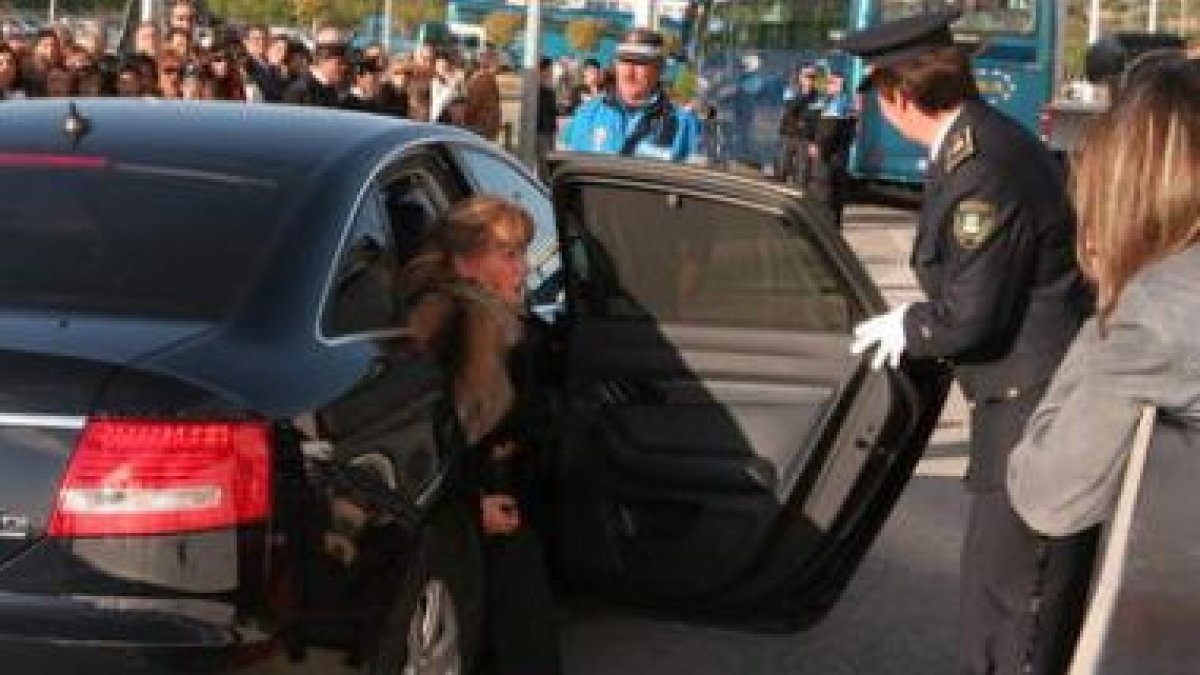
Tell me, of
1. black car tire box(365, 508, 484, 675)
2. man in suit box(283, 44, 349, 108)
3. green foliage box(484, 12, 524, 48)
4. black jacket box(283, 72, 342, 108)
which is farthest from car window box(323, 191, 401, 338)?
green foliage box(484, 12, 524, 48)

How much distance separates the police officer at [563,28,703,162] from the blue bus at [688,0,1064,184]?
36.9 ft

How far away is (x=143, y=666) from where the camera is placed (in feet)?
9.56

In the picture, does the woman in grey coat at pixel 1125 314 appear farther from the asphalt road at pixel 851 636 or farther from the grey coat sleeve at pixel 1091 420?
the asphalt road at pixel 851 636

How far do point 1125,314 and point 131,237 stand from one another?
6.56ft

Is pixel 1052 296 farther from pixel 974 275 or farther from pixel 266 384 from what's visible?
pixel 266 384

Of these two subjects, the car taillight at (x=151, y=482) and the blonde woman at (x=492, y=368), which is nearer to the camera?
the car taillight at (x=151, y=482)

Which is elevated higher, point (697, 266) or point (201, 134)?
point (201, 134)

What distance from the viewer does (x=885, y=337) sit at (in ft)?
13.9

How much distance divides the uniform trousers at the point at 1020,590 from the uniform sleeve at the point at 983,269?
0.35 m

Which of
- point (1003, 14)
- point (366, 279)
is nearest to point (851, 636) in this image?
Answer: point (366, 279)

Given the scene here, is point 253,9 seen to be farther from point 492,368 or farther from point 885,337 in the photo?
point 885,337

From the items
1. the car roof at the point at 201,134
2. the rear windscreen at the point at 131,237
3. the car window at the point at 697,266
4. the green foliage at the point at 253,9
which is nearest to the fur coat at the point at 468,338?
the car roof at the point at 201,134

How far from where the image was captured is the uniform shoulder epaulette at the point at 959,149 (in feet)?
12.8

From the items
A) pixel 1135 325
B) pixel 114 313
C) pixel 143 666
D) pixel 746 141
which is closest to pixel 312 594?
pixel 143 666
